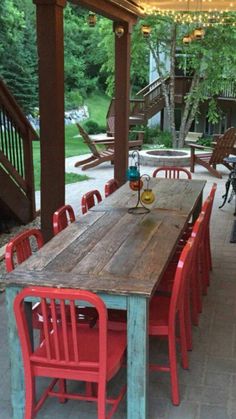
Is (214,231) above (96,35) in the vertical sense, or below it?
below

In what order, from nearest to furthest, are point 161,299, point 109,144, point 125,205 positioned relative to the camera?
1. point 161,299
2. point 125,205
3. point 109,144

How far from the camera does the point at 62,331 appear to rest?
2312 millimetres

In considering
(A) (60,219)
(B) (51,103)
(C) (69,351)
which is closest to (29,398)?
(C) (69,351)

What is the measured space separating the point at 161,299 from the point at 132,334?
2.15 ft

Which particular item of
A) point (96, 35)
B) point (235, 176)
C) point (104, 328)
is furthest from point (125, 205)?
point (96, 35)

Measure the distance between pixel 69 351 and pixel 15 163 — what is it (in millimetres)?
3929

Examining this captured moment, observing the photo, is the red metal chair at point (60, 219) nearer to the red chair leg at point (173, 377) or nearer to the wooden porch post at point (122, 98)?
the red chair leg at point (173, 377)

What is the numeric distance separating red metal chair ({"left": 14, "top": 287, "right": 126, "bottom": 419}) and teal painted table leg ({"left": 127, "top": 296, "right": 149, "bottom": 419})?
3.7 inches

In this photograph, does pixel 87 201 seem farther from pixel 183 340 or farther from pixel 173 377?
pixel 173 377

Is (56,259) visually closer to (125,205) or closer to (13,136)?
(125,205)

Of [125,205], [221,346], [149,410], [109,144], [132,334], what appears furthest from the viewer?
[109,144]

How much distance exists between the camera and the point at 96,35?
21.0 m

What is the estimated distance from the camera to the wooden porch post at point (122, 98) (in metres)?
6.96

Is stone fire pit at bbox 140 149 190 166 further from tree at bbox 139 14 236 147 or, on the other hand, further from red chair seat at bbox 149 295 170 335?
red chair seat at bbox 149 295 170 335
